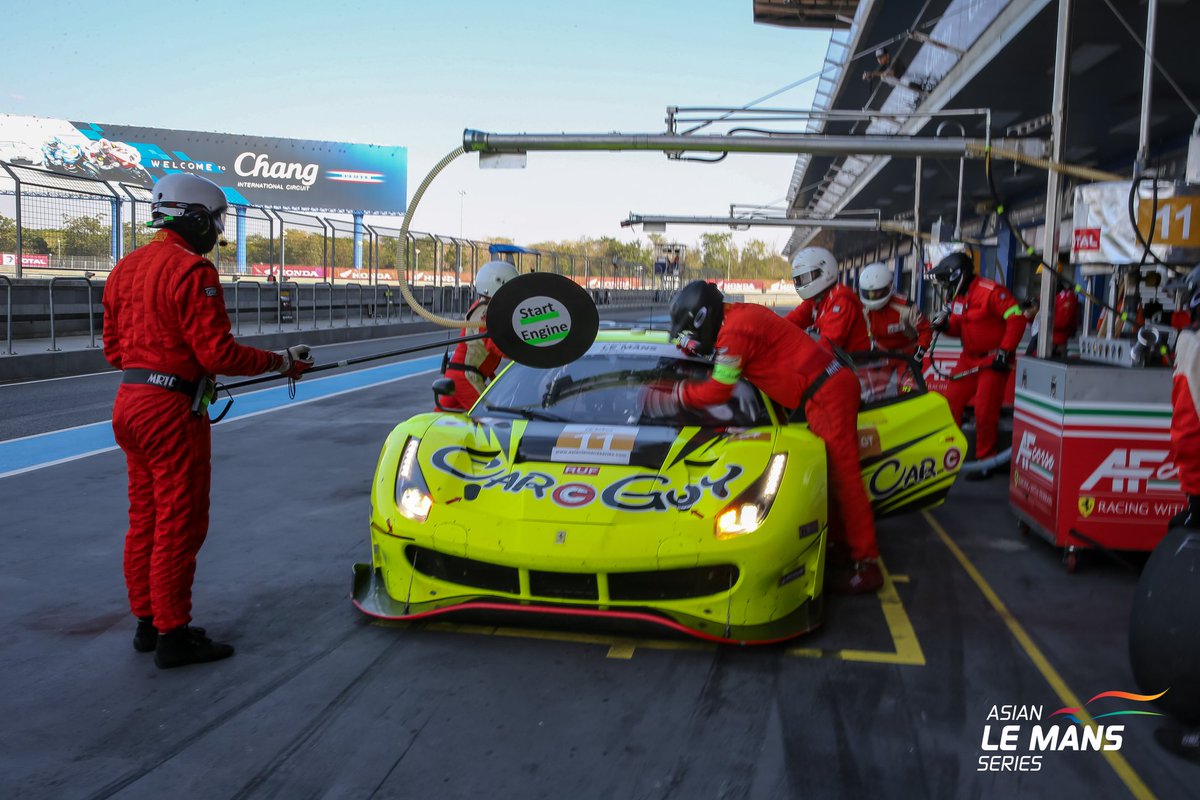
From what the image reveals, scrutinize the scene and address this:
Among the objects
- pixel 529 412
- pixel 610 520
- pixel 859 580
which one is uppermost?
pixel 529 412

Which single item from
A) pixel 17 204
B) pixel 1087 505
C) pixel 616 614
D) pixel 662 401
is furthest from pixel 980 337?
pixel 17 204

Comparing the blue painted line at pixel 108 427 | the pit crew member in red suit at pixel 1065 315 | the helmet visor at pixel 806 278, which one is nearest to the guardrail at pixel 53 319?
the blue painted line at pixel 108 427

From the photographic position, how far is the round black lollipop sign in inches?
184

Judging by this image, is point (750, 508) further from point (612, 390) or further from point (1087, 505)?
point (1087, 505)

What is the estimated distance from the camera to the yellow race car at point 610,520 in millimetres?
3781

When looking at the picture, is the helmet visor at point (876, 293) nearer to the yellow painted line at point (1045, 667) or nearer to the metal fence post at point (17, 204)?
the yellow painted line at point (1045, 667)

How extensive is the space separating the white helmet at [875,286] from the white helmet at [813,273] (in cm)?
127

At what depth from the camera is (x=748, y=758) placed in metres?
3.05

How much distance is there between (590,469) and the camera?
4.20 m

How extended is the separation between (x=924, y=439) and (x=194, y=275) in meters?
3.77

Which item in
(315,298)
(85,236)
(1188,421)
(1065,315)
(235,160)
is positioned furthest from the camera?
(235,160)

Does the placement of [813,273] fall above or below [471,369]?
above

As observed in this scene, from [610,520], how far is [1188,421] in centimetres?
205

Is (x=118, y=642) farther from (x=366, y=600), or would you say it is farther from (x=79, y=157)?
(x=79, y=157)
